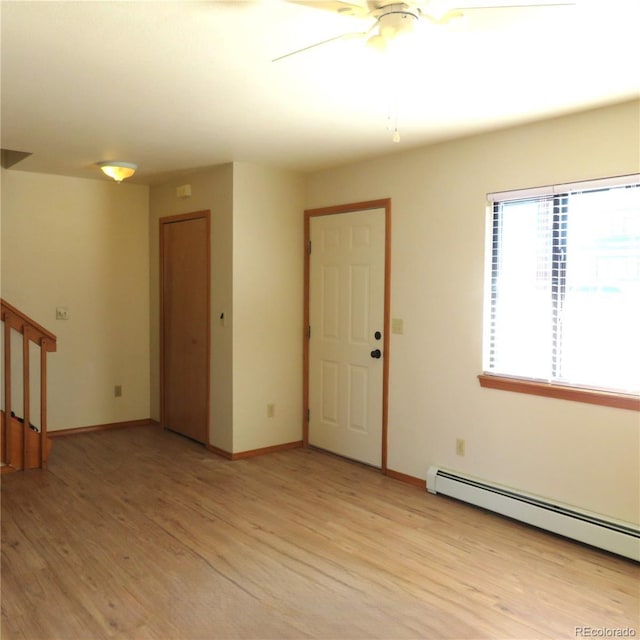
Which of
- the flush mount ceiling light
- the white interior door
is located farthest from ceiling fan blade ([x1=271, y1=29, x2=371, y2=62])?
the flush mount ceiling light

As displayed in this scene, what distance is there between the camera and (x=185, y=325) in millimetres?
5312

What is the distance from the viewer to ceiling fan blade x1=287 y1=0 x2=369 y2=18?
6.21 ft

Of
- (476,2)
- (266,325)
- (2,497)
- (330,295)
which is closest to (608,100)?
(476,2)

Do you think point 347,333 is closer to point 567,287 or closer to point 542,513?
point 567,287

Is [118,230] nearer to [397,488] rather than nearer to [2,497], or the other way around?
[2,497]

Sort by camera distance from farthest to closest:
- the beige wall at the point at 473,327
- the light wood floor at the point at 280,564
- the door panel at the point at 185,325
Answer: the door panel at the point at 185,325
the beige wall at the point at 473,327
the light wood floor at the point at 280,564

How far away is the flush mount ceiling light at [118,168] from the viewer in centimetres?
456

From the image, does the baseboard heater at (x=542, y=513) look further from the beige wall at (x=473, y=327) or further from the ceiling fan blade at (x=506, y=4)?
the ceiling fan blade at (x=506, y=4)

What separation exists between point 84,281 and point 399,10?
4.31m

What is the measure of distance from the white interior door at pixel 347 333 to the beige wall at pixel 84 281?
1.87 meters

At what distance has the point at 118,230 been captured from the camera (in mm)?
5578

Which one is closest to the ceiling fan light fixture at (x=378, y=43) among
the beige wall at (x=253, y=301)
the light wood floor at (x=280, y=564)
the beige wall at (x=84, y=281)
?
the light wood floor at (x=280, y=564)

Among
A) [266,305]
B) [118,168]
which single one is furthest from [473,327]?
Result: [118,168]

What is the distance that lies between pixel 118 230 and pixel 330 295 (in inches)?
88.0
